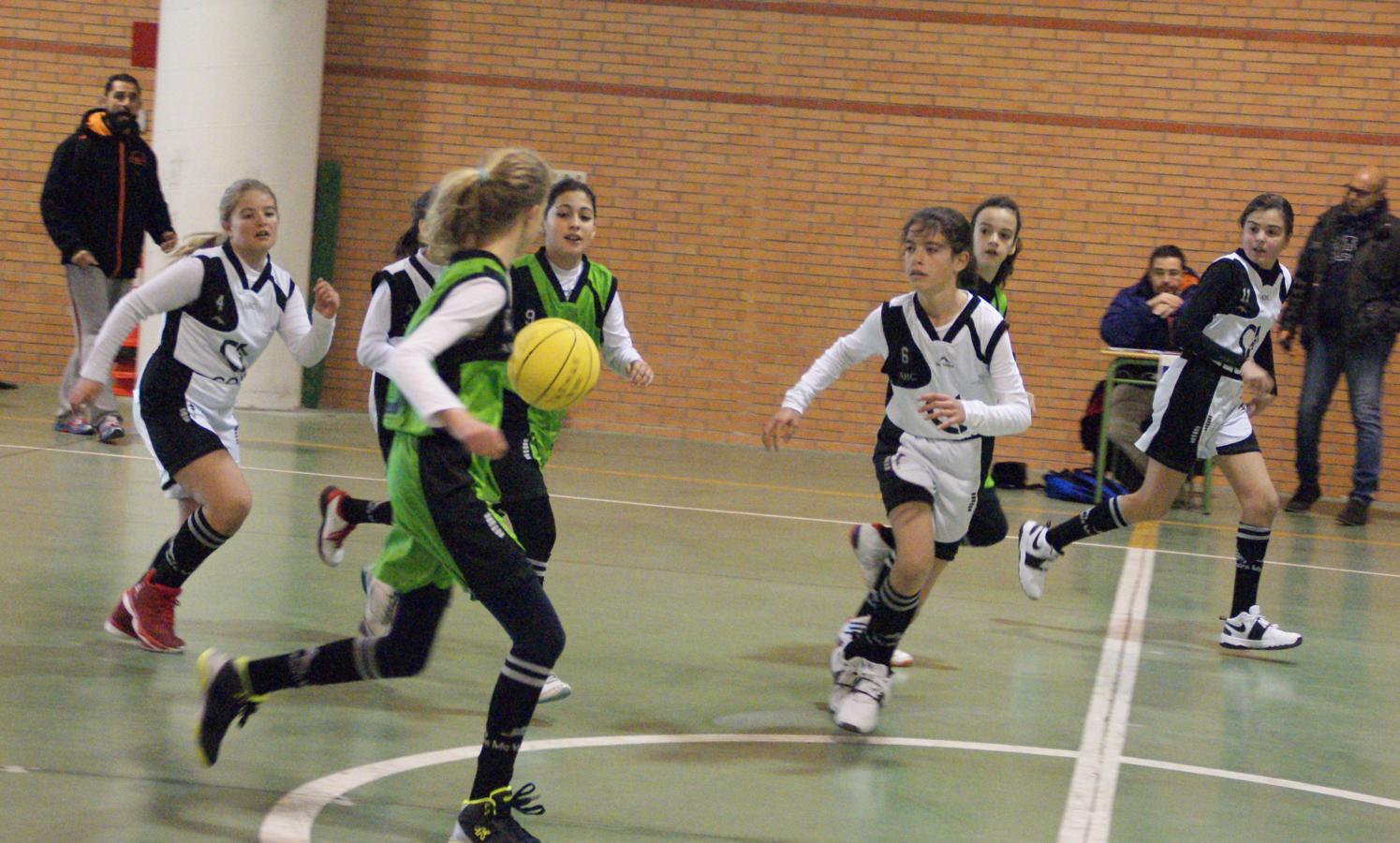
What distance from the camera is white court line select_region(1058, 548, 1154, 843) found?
4074 millimetres

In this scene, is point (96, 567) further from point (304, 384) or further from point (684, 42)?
point (684, 42)

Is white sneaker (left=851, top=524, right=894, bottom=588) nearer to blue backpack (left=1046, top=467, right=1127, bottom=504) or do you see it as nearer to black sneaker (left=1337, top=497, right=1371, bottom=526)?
blue backpack (left=1046, top=467, right=1127, bottom=504)

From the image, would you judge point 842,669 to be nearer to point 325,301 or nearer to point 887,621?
point 887,621

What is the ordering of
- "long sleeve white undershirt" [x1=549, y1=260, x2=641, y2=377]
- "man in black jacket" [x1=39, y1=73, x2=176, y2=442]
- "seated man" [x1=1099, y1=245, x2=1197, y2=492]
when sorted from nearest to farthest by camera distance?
"long sleeve white undershirt" [x1=549, y1=260, x2=641, y2=377], "man in black jacket" [x1=39, y1=73, x2=176, y2=442], "seated man" [x1=1099, y1=245, x2=1197, y2=492]

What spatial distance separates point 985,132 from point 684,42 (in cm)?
261

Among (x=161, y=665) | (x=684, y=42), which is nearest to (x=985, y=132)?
(x=684, y=42)

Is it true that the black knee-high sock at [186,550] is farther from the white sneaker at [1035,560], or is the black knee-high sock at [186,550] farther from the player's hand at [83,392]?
the white sneaker at [1035,560]

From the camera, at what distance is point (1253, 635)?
6.22 m

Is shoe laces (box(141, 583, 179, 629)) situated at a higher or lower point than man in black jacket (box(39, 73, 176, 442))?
lower

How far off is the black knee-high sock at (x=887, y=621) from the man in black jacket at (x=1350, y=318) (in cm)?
611

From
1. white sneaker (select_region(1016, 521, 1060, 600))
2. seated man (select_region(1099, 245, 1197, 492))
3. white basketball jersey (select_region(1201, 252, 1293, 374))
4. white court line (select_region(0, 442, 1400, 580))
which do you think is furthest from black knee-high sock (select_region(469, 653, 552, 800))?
seated man (select_region(1099, 245, 1197, 492))

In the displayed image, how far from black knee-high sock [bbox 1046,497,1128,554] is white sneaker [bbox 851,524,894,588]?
1.37 m

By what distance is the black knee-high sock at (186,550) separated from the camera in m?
5.13

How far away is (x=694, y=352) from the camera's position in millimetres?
→ 12391
